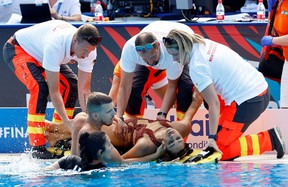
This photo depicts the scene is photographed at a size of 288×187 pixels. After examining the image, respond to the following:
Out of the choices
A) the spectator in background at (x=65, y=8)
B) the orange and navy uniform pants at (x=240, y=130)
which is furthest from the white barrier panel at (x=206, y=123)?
the spectator in background at (x=65, y=8)

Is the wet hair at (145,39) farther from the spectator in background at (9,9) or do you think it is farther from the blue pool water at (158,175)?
the spectator in background at (9,9)

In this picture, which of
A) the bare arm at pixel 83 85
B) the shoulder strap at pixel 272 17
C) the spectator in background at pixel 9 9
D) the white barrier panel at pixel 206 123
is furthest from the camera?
the spectator in background at pixel 9 9

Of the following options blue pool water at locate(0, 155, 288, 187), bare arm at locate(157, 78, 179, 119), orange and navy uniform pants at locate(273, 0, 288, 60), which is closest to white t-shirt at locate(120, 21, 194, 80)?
bare arm at locate(157, 78, 179, 119)

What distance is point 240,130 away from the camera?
959 cm

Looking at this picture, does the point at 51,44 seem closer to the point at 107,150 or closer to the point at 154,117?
the point at 107,150

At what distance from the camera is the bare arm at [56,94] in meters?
9.73

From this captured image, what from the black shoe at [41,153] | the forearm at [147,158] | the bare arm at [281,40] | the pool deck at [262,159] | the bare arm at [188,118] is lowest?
the pool deck at [262,159]

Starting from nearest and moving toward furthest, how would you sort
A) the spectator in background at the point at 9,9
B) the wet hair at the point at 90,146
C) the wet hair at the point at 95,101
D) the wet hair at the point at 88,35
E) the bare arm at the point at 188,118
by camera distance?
the wet hair at the point at 90,146, the wet hair at the point at 95,101, the wet hair at the point at 88,35, the bare arm at the point at 188,118, the spectator in background at the point at 9,9

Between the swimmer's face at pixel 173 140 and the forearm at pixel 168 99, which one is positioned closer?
the swimmer's face at pixel 173 140

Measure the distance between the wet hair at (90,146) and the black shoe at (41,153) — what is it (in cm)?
105

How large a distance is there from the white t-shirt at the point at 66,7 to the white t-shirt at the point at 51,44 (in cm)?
246

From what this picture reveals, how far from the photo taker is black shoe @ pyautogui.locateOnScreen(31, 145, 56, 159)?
32.9 feet

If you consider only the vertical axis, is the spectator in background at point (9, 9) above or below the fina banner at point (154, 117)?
Result: above

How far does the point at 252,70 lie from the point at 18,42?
2.44 meters
